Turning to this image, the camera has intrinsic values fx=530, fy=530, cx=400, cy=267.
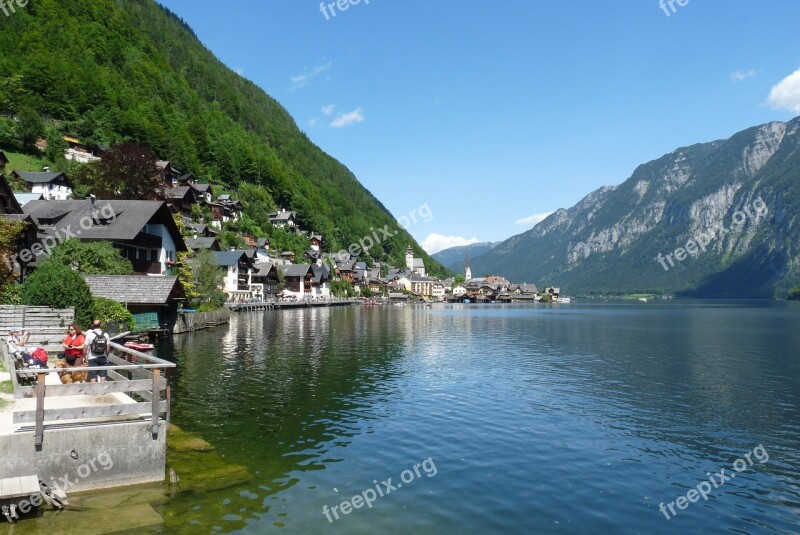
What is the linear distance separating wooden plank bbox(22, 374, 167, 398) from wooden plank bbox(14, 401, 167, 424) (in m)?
0.41

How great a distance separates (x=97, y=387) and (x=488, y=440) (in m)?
13.7

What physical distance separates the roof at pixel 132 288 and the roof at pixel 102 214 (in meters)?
8.42

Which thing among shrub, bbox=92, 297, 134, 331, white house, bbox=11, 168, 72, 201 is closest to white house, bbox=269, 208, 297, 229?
white house, bbox=11, 168, 72, 201

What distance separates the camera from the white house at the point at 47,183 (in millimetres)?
89938

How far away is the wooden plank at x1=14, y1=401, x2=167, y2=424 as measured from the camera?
12.7 m

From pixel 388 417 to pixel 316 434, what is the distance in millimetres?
4203

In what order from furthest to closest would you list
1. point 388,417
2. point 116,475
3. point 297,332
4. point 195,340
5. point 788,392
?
point 297,332, point 195,340, point 788,392, point 388,417, point 116,475

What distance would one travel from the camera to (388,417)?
23766mm

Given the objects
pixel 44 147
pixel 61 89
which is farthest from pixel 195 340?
pixel 61 89

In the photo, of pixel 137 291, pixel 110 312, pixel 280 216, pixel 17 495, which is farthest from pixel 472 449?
pixel 280 216

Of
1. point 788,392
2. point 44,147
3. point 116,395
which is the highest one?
point 44,147

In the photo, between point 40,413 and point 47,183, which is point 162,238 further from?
point 40,413

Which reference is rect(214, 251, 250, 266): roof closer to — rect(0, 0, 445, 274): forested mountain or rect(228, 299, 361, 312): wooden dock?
rect(228, 299, 361, 312): wooden dock

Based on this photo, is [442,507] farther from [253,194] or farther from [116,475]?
[253,194]
